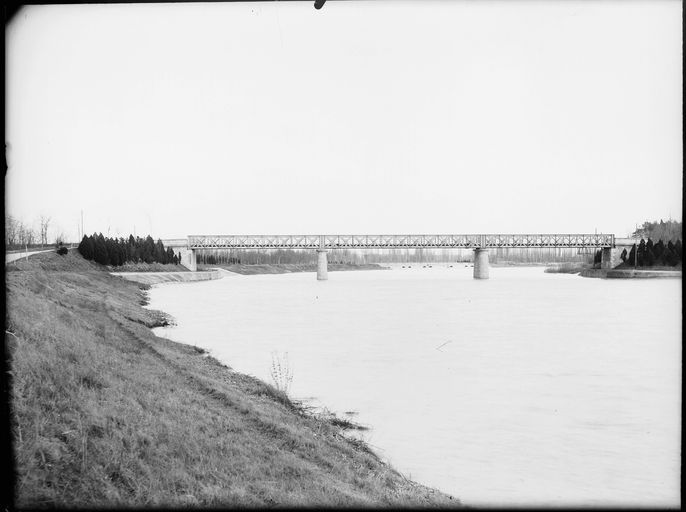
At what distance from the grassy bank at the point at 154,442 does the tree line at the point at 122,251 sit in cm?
4337

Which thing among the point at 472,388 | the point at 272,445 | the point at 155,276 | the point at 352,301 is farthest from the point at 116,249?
the point at 272,445

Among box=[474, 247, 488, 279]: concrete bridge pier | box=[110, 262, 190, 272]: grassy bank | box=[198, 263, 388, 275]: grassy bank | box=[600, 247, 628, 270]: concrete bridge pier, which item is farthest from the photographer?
box=[198, 263, 388, 275]: grassy bank

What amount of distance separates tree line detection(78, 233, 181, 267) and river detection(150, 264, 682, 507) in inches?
931

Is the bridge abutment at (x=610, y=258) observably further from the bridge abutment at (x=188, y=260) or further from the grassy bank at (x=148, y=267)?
the grassy bank at (x=148, y=267)

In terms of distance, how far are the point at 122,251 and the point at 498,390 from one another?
54054mm

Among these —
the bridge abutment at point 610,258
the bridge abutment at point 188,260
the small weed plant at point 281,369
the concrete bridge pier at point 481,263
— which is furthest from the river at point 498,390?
the bridge abutment at point 610,258

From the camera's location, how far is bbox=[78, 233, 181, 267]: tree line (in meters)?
51.4

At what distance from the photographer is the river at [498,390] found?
8844 millimetres

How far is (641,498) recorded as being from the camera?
8.28 m

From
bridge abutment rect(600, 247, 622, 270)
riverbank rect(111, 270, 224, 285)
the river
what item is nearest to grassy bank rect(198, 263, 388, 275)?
riverbank rect(111, 270, 224, 285)

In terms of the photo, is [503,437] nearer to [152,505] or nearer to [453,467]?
[453,467]

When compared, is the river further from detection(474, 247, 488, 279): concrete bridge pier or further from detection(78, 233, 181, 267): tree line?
detection(474, 247, 488, 279): concrete bridge pier

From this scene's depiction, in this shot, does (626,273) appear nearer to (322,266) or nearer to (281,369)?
(322,266)

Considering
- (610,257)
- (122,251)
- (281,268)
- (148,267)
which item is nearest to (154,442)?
(122,251)
